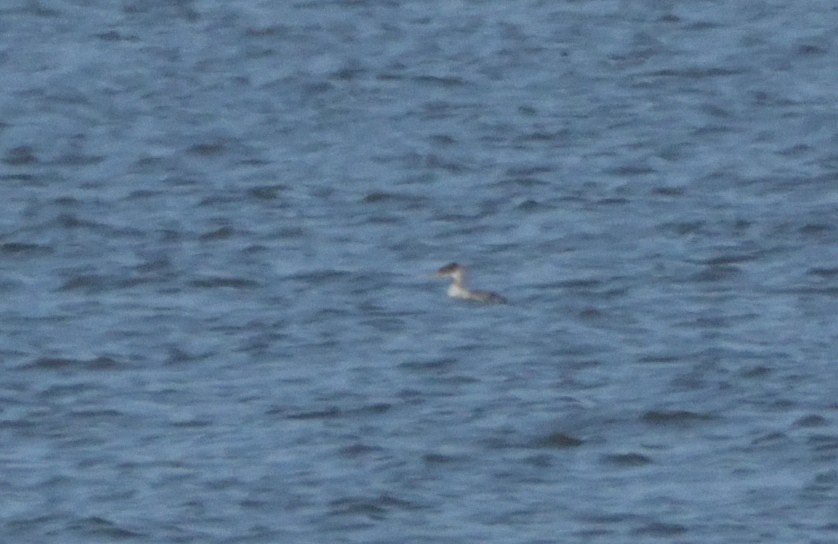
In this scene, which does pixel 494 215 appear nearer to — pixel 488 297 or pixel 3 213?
pixel 488 297

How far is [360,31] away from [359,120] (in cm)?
335

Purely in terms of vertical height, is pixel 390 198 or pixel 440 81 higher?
pixel 440 81

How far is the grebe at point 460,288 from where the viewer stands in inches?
576

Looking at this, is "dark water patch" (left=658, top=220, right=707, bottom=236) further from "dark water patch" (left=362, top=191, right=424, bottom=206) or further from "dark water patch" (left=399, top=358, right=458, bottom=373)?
"dark water patch" (left=399, top=358, right=458, bottom=373)

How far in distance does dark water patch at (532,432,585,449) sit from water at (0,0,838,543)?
0.01 m

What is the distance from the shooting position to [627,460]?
12.1 metres

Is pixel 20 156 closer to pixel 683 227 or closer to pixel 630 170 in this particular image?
pixel 630 170

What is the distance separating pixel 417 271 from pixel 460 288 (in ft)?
2.92

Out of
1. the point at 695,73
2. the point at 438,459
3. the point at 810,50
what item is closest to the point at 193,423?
the point at 438,459

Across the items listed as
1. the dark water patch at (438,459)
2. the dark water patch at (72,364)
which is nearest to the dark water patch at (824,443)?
the dark water patch at (438,459)

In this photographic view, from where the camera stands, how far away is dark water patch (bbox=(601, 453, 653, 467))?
1210 cm

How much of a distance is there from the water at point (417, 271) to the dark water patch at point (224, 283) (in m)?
0.03

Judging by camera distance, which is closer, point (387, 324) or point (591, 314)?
point (387, 324)

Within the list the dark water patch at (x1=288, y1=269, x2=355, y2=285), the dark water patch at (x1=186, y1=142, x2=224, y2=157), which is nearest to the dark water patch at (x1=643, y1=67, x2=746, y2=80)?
the dark water patch at (x1=186, y1=142, x2=224, y2=157)
